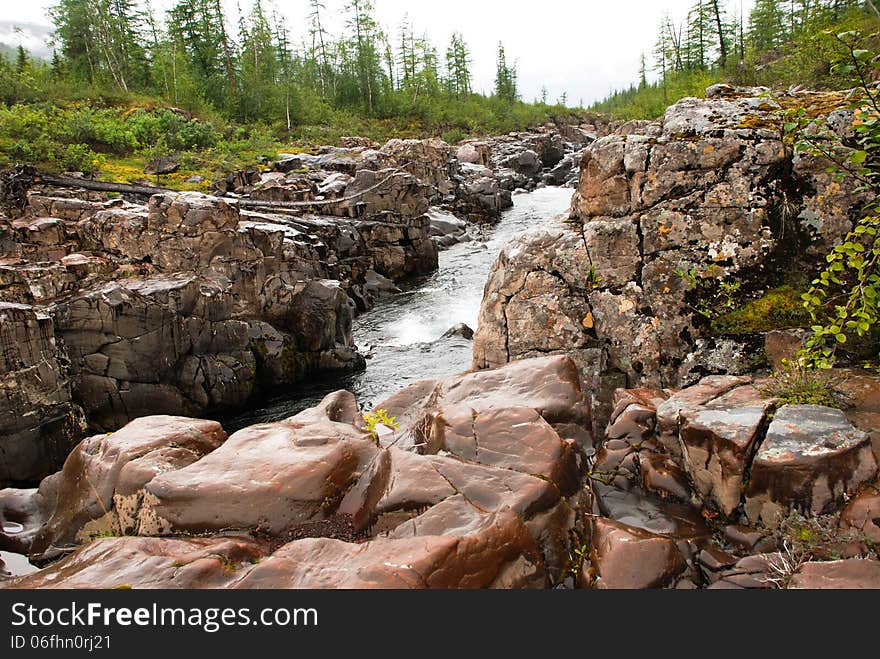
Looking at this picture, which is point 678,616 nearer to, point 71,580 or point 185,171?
point 71,580

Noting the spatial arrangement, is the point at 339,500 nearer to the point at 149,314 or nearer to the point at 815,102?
the point at 815,102

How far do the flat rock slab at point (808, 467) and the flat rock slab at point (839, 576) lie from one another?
0.57 meters

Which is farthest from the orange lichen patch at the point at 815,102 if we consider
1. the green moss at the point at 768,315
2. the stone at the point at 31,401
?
the stone at the point at 31,401

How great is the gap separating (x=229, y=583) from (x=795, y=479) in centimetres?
455

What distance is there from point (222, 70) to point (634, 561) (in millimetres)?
75246

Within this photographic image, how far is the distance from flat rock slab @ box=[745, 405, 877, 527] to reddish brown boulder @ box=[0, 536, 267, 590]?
4.31 metres

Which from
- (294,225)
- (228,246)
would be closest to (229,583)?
(228,246)

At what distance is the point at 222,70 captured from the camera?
211 feet

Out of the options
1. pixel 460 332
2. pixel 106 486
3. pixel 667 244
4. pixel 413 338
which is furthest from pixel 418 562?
pixel 413 338

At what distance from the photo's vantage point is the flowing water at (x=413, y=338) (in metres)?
18.1

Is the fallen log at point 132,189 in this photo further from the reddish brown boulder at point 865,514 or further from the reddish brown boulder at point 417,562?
the reddish brown boulder at point 865,514

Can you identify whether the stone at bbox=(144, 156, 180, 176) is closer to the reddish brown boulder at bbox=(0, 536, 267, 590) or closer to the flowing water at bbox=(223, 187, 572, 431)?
the flowing water at bbox=(223, 187, 572, 431)

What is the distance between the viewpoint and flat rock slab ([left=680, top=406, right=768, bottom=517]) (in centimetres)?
451

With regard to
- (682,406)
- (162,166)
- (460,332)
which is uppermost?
(162,166)
